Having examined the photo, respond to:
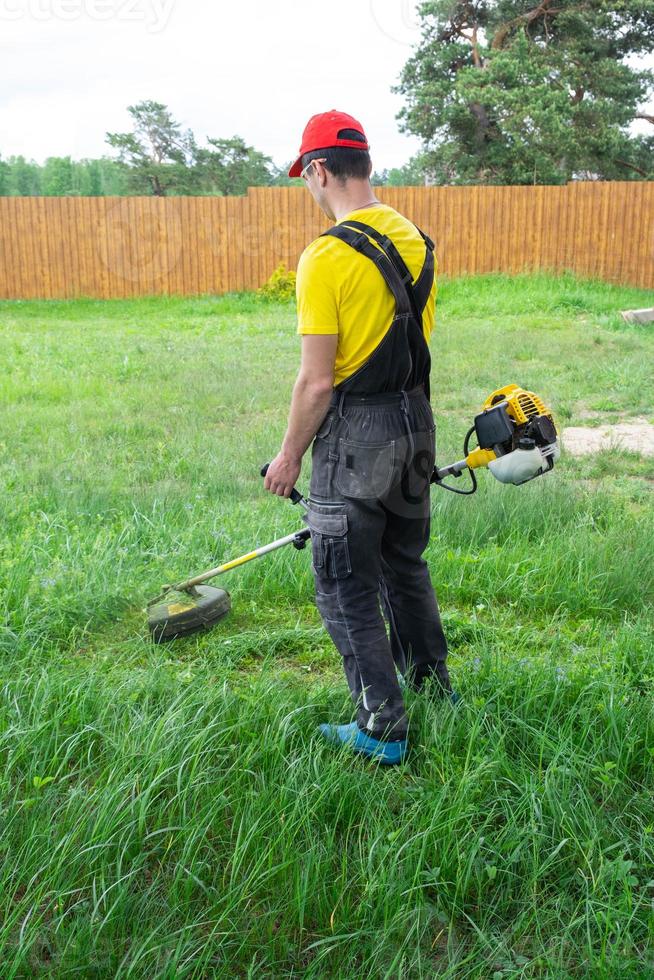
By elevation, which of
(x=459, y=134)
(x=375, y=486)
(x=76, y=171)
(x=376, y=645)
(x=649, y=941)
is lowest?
(x=649, y=941)

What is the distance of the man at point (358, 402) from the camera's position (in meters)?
2.41

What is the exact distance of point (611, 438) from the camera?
6.36 meters

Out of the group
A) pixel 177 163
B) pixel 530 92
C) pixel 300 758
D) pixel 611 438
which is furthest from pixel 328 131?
pixel 177 163

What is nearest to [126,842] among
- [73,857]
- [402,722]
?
[73,857]

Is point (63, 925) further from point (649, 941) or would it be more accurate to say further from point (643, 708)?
point (643, 708)

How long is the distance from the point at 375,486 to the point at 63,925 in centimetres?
133

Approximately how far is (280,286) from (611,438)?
36.0 feet

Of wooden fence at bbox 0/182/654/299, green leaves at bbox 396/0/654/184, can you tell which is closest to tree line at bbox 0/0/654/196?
green leaves at bbox 396/0/654/184

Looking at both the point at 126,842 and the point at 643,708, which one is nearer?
the point at 126,842

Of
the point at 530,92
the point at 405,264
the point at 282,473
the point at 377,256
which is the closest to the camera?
the point at 377,256

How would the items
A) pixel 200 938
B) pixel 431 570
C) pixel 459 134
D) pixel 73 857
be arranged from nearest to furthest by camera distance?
1. pixel 200 938
2. pixel 73 857
3. pixel 431 570
4. pixel 459 134

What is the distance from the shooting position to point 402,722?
260 cm

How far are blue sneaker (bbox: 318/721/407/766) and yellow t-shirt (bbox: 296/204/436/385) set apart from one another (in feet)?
3.35

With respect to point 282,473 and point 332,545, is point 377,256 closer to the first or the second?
point 282,473
